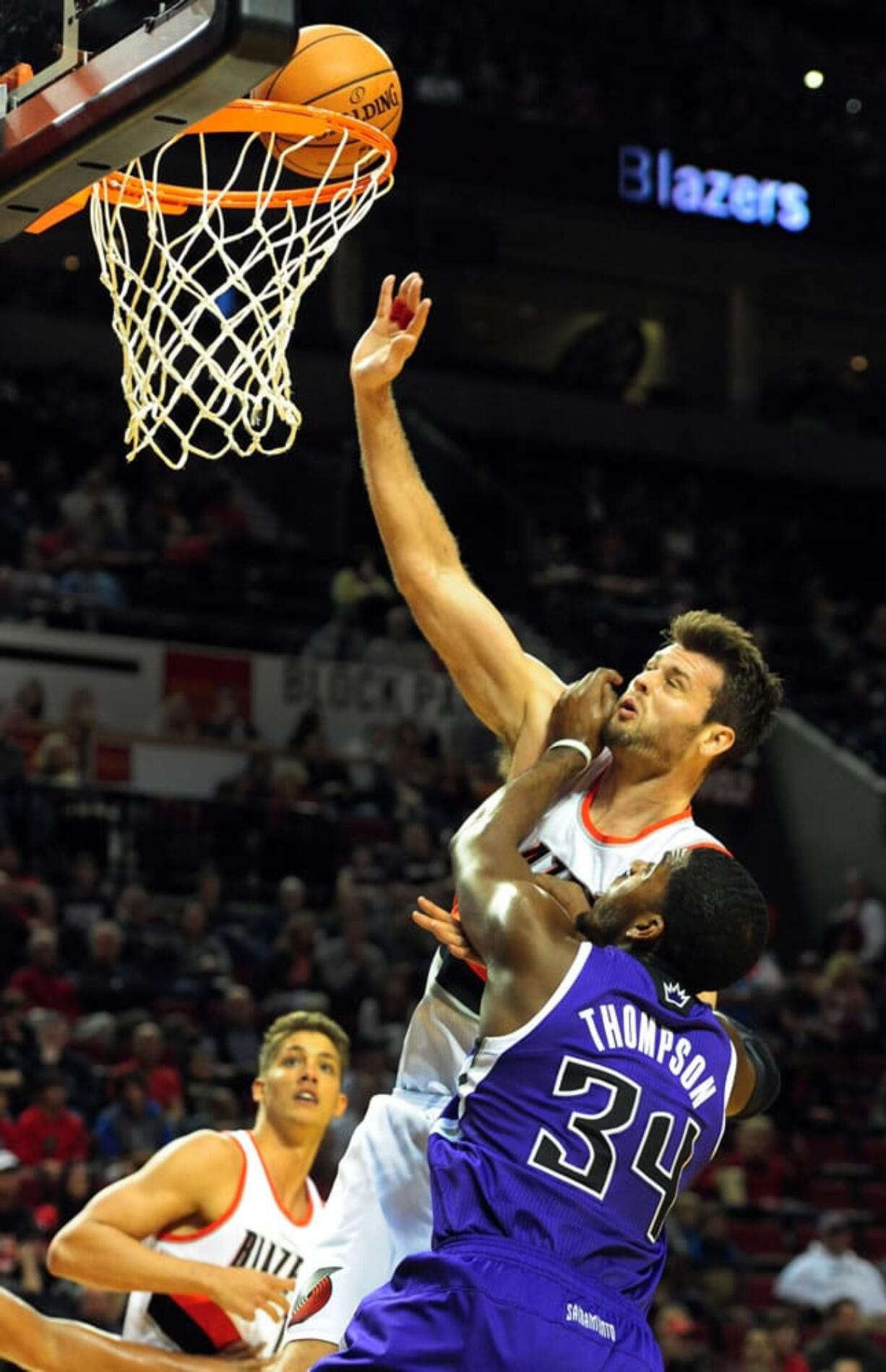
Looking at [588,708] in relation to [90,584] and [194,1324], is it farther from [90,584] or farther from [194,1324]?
[90,584]

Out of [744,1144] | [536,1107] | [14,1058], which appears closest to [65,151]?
[536,1107]

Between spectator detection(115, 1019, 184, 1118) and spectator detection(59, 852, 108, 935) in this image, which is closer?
spectator detection(115, 1019, 184, 1118)

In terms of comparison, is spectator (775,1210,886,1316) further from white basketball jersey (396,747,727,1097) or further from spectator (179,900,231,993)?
white basketball jersey (396,747,727,1097)

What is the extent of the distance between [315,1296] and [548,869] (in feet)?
3.19

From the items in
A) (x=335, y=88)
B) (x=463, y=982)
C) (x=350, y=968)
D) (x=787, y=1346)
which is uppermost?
(x=335, y=88)

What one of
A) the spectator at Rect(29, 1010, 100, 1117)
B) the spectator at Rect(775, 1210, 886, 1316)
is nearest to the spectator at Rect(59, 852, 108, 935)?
the spectator at Rect(29, 1010, 100, 1117)

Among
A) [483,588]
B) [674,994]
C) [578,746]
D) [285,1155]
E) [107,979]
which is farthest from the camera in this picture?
[483,588]

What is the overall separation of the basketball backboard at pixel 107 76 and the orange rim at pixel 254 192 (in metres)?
0.16

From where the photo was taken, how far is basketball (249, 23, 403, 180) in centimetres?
529

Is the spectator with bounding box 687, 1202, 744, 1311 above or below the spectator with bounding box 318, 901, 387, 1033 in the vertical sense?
below

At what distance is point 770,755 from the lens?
20266 millimetres

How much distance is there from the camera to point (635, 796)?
4.80 m

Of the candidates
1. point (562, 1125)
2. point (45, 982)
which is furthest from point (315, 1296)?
point (45, 982)

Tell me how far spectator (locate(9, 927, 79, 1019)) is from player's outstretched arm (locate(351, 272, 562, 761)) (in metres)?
7.53
